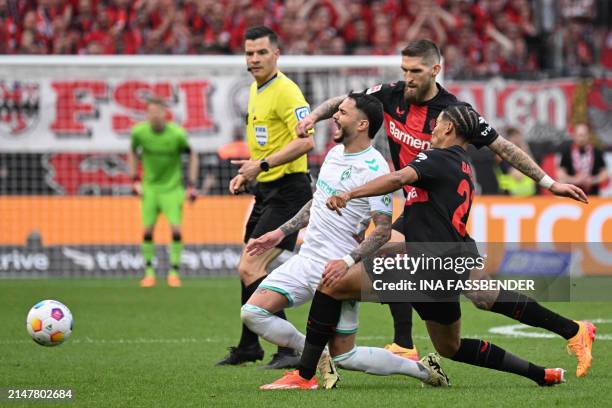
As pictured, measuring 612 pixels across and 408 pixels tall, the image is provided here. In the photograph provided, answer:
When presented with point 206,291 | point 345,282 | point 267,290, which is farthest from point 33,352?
point 206,291

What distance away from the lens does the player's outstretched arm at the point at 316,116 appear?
28.2ft

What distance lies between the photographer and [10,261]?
17.6 m

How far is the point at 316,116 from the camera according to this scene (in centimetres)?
871

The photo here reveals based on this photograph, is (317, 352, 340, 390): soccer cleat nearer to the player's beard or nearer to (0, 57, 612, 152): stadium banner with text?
the player's beard

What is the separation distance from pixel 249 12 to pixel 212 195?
4.28m

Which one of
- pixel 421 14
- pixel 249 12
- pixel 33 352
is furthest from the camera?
pixel 421 14

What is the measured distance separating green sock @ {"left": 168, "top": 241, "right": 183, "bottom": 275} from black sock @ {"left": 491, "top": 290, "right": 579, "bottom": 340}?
906 cm

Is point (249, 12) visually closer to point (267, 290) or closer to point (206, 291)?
point (206, 291)

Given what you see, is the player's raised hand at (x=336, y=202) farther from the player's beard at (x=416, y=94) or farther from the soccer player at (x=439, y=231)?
the player's beard at (x=416, y=94)

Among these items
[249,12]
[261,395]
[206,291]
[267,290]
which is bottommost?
[206,291]

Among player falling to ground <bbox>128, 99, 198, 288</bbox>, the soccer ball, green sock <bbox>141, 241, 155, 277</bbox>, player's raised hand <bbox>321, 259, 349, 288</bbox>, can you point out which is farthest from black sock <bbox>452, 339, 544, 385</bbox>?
green sock <bbox>141, 241, 155, 277</bbox>

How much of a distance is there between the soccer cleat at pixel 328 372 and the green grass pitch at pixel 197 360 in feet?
0.36

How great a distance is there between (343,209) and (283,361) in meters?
1.93

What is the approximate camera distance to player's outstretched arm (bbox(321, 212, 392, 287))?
294 inches
